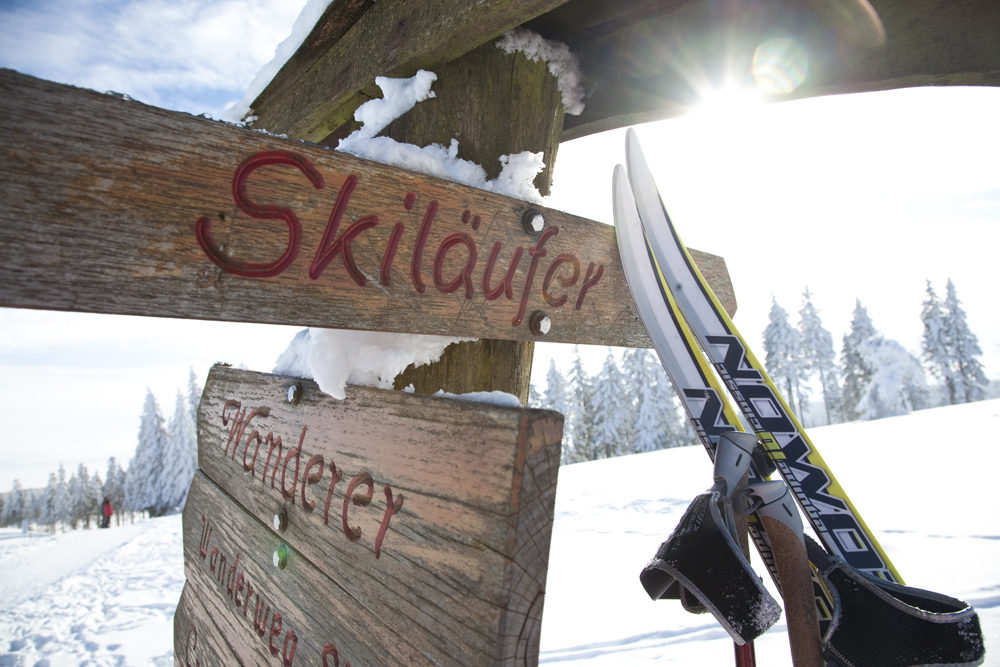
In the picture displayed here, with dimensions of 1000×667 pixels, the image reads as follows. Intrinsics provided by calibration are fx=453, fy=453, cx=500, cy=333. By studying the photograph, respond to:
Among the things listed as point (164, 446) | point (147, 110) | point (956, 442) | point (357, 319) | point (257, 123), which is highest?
point (257, 123)

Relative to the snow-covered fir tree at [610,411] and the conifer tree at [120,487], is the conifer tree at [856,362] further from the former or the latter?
the conifer tree at [120,487]

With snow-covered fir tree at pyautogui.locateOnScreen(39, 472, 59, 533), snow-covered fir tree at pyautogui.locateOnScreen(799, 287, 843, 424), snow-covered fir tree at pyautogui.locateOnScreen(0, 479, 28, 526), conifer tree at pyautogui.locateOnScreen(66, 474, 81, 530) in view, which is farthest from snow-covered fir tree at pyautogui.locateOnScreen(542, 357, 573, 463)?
snow-covered fir tree at pyautogui.locateOnScreen(0, 479, 28, 526)

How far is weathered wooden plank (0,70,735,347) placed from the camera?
0.69 m

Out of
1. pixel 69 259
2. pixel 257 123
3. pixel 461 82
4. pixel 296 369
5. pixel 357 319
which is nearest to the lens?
pixel 69 259

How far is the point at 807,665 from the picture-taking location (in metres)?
1.14

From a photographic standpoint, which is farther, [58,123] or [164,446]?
[164,446]

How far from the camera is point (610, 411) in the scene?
3312 centimetres

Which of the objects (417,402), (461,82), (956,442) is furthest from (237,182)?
(956,442)

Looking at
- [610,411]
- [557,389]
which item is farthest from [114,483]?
[610,411]

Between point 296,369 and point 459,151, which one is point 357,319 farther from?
point 459,151

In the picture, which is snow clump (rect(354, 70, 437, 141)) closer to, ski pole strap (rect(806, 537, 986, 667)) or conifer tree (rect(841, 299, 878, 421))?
ski pole strap (rect(806, 537, 986, 667))

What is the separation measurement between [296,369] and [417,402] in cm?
69

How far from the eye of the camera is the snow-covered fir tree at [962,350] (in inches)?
1457

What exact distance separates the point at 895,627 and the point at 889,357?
47002 millimetres
